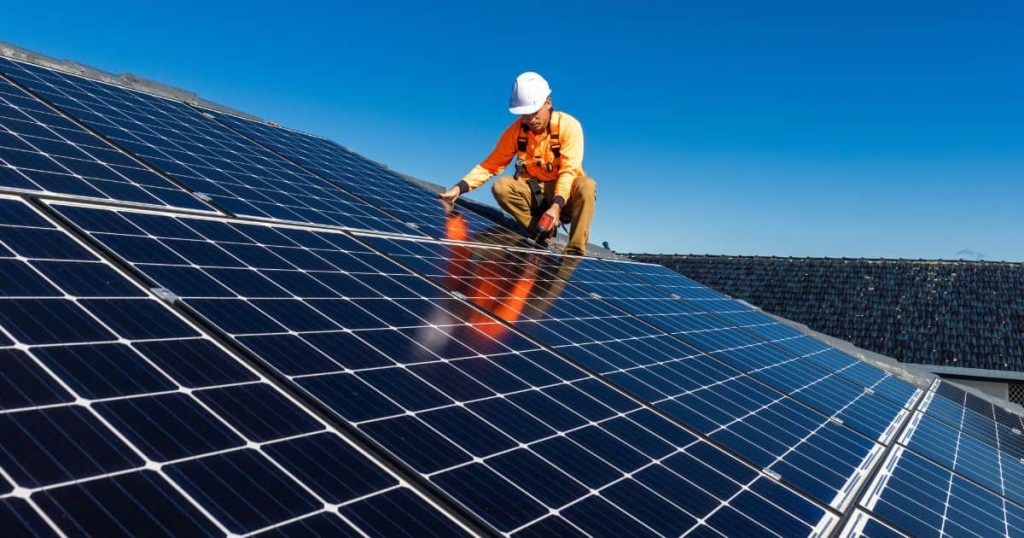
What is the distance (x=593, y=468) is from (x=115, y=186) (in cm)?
501

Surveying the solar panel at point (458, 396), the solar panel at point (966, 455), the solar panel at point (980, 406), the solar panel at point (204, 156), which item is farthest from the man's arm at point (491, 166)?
the solar panel at point (980, 406)

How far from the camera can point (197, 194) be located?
8023mm

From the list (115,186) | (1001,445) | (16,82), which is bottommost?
(1001,445)

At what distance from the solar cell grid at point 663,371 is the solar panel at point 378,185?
1593 millimetres

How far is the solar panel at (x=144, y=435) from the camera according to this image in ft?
9.34

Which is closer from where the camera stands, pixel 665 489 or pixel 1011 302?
pixel 665 489

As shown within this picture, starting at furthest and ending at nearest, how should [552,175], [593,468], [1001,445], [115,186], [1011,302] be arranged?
[1011,302], [552,175], [1001,445], [115,186], [593,468]

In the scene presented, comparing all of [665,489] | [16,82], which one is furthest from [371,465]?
[16,82]

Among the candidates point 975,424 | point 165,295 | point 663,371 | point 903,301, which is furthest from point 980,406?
point 903,301

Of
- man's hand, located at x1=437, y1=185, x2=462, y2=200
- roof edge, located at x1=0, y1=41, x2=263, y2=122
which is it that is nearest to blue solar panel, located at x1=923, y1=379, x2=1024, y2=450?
man's hand, located at x1=437, y1=185, x2=462, y2=200

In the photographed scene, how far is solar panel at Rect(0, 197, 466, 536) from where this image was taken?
285 cm

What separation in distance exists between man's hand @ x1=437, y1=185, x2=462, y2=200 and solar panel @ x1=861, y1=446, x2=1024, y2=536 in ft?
27.9

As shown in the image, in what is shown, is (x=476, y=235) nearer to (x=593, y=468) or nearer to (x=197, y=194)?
(x=197, y=194)

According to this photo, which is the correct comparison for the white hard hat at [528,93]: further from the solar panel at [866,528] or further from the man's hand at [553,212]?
the solar panel at [866,528]
